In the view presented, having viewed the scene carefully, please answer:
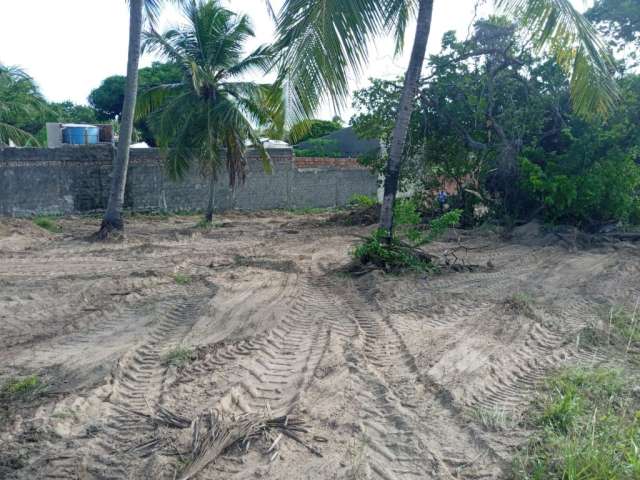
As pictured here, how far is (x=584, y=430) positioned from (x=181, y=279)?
5960 millimetres

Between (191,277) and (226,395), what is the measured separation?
14.5ft

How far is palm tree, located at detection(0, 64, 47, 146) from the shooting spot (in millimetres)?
20656

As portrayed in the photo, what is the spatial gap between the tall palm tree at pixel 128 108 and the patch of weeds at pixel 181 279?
4.47m

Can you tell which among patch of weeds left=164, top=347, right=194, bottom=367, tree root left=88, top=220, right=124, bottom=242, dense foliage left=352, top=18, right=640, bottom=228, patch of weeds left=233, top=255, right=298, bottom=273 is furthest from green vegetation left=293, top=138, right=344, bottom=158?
patch of weeds left=164, top=347, right=194, bottom=367

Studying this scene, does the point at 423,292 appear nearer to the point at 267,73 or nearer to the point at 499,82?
the point at 267,73

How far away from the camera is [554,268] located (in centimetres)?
949

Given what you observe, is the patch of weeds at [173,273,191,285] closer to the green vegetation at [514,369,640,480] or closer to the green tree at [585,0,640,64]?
the green vegetation at [514,369,640,480]

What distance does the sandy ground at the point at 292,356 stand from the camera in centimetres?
345

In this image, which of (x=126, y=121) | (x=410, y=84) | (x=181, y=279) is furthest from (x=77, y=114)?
(x=410, y=84)

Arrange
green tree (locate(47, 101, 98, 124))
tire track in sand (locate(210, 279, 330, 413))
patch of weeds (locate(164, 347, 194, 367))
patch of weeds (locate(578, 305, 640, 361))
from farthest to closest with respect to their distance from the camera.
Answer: green tree (locate(47, 101, 98, 124))
patch of weeds (locate(578, 305, 640, 361))
patch of weeds (locate(164, 347, 194, 367))
tire track in sand (locate(210, 279, 330, 413))

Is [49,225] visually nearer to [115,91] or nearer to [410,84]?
[410,84]

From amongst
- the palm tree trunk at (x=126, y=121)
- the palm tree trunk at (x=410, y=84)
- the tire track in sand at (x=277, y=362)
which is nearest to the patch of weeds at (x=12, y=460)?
the tire track in sand at (x=277, y=362)

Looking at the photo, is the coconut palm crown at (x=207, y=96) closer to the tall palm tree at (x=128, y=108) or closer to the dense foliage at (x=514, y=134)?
the tall palm tree at (x=128, y=108)

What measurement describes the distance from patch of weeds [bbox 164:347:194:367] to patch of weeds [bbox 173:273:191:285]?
9.89 ft
